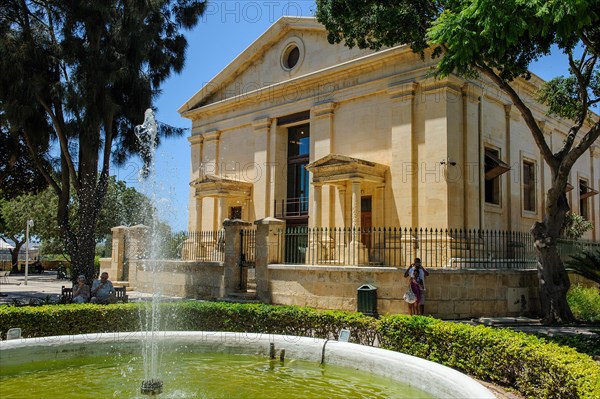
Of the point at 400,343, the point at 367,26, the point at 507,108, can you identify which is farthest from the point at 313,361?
the point at 507,108

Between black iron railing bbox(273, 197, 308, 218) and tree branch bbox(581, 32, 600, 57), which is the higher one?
tree branch bbox(581, 32, 600, 57)

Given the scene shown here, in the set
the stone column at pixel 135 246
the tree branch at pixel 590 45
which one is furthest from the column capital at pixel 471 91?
the stone column at pixel 135 246

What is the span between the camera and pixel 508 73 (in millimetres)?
13672

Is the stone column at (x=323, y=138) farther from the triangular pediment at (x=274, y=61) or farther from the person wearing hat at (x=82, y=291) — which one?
the person wearing hat at (x=82, y=291)

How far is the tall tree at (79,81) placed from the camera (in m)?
16.1

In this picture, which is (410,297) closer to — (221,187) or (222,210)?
(221,187)

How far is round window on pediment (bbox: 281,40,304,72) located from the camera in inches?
914

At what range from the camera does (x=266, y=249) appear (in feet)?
53.4

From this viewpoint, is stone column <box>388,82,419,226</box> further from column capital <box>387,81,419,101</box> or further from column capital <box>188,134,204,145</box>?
column capital <box>188,134,204,145</box>

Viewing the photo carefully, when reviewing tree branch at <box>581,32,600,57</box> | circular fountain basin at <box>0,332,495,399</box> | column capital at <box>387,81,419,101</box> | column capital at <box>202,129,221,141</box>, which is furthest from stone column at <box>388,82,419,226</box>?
circular fountain basin at <box>0,332,495,399</box>

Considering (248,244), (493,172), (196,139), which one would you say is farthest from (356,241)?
(196,139)

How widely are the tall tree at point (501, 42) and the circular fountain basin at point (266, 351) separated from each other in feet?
17.9

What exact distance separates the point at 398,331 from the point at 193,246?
17604 mm

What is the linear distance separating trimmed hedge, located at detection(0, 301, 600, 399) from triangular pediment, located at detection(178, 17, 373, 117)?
44.1 feet
